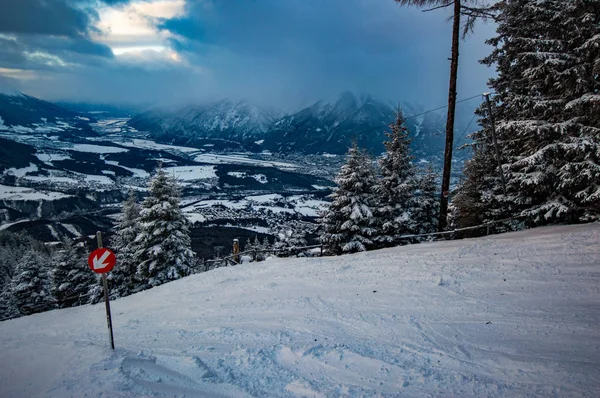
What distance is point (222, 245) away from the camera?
300ft

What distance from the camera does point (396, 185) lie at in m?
20.7

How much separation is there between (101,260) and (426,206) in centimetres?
2059

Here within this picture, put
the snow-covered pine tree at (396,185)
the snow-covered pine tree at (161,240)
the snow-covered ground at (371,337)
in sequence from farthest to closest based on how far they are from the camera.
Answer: the snow-covered pine tree at (161,240) → the snow-covered pine tree at (396,185) → the snow-covered ground at (371,337)

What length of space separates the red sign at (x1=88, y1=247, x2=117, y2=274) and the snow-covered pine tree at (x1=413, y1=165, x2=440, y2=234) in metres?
18.9

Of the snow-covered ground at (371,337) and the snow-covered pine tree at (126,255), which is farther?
the snow-covered pine tree at (126,255)

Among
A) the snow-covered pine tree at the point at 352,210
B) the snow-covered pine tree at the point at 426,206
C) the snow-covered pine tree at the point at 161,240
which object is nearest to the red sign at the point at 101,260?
the snow-covered pine tree at the point at 352,210

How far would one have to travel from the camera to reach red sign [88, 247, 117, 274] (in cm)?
613

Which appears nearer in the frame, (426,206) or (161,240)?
(161,240)

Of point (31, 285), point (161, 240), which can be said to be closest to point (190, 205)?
point (31, 285)

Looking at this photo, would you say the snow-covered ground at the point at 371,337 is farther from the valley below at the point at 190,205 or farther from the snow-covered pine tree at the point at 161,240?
the valley below at the point at 190,205

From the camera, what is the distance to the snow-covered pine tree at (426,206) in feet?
72.4

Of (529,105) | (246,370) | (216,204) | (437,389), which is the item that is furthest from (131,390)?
(216,204)

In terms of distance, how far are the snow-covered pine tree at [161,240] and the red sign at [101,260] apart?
47.9ft

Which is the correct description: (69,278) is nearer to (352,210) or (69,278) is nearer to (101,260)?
(352,210)
